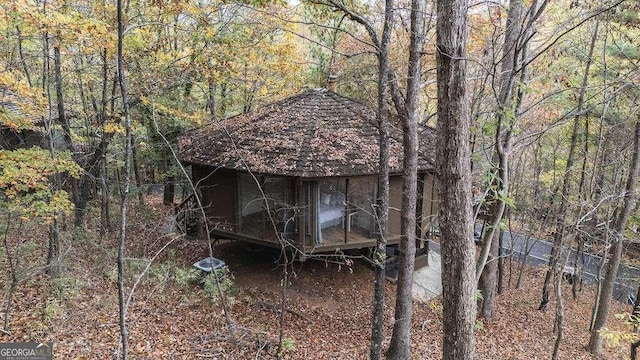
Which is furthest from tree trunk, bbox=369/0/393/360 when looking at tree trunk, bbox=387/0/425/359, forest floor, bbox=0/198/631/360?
forest floor, bbox=0/198/631/360

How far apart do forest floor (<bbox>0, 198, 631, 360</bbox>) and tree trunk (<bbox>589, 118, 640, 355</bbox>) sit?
0.61 meters

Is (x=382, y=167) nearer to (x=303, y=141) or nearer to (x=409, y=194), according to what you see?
(x=409, y=194)

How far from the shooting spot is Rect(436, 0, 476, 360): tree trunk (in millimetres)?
4211

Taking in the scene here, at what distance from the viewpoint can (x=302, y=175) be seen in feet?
30.7

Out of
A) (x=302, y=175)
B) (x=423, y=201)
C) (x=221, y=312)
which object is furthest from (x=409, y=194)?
(x=221, y=312)

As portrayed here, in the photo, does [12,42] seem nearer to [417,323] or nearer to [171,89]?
[171,89]

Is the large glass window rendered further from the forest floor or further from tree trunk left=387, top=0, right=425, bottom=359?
tree trunk left=387, top=0, right=425, bottom=359

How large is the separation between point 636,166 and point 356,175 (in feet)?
25.8

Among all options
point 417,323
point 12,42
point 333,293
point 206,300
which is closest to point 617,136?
point 417,323

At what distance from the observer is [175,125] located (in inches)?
656

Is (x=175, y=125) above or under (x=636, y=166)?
above

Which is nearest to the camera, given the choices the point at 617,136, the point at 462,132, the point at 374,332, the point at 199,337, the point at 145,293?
the point at 462,132

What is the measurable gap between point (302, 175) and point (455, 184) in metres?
5.35

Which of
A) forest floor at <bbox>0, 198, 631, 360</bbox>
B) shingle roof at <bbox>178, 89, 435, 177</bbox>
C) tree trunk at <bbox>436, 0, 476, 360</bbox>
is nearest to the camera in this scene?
tree trunk at <bbox>436, 0, 476, 360</bbox>
